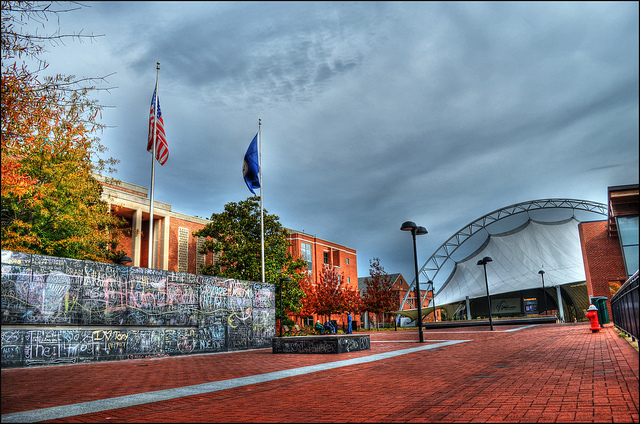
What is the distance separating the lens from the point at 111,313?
1487 cm

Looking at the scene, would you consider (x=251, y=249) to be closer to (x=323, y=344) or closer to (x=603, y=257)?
Result: (x=323, y=344)

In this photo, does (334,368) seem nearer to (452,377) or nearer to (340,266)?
(452,377)

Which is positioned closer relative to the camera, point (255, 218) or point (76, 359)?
point (76, 359)

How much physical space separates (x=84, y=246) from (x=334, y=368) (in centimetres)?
1784

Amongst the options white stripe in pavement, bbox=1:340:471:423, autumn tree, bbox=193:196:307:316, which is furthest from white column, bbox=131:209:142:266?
white stripe in pavement, bbox=1:340:471:423

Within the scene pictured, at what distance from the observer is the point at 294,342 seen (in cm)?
1609

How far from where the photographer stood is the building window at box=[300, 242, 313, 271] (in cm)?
5597

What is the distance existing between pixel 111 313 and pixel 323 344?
7.04 m

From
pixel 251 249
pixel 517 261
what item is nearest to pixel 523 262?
pixel 517 261

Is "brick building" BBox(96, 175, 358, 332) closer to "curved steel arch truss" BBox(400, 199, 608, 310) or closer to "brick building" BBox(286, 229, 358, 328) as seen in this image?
"brick building" BBox(286, 229, 358, 328)

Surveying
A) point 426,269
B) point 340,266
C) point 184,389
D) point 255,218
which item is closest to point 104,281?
point 184,389

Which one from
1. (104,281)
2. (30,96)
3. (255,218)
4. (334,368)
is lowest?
(334,368)

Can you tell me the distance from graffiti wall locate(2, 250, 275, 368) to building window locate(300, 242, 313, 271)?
35107mm

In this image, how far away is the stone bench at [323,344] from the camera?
14961mm
